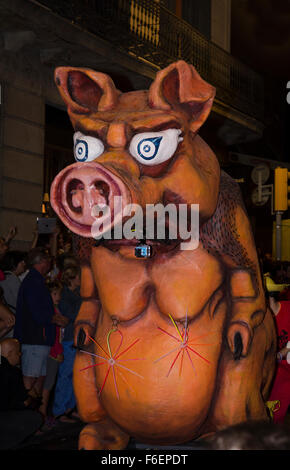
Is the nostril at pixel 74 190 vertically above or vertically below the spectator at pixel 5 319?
above

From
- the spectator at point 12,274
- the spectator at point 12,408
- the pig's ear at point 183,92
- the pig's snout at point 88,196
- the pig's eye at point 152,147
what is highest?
the pig's ear at point 183,92

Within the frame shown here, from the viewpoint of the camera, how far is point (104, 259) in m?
2.37

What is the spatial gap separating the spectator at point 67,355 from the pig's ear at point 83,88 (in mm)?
2466

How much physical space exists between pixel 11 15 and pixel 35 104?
1005 mm

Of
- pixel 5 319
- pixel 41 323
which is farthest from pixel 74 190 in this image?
pixel 41 323

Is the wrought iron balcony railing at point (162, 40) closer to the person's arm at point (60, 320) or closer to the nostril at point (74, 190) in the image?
the person's arm at point (60, 320)

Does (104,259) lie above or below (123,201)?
below

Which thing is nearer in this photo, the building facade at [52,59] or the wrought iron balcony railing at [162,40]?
the building facade at [52,59]

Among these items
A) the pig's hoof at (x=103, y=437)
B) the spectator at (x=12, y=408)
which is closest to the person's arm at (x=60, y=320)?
the spectator at (x=12, y=408)

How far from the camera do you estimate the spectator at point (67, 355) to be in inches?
184

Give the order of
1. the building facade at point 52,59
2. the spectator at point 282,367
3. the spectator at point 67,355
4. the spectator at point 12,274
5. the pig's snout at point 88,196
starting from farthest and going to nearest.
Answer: the building facade at point 52,59, the spectator at point 12,274, the spectator at point 67,355, the spectator at point 282,367, the pig's snout at point 88,196
